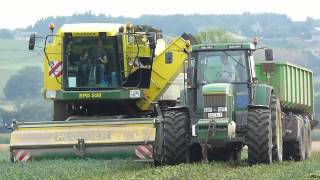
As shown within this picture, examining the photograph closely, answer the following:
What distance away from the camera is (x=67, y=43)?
1981cm

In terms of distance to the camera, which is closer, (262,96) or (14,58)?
(262,96)

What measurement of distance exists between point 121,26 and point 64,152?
150 inches

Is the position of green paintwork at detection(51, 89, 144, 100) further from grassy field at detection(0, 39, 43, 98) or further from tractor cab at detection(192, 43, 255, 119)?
grassy field at detection(0, 39, 43, 98)

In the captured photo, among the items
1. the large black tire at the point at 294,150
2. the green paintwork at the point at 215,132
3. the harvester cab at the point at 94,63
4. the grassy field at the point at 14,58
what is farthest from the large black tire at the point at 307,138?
the grassy field at the point at 14,58

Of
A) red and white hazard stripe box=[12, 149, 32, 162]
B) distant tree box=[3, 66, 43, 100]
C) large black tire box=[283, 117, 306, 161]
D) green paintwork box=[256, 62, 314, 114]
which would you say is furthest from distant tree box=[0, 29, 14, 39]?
red and white hazard stripe box=[12, 149, 32, 162]

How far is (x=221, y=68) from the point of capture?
1620 centimetres

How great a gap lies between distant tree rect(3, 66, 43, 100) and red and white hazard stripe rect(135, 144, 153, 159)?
10108 centimetres

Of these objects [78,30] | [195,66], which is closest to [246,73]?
[195,66]

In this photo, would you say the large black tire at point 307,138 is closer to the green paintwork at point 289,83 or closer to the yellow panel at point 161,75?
Answer: the green paintwork at point 289,83

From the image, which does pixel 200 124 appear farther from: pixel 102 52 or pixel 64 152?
pixel 102 52

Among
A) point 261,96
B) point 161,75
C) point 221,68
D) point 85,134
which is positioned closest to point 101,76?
point 161,75

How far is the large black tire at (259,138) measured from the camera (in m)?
15.2

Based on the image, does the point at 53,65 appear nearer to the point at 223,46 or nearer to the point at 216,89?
the point at 223,46

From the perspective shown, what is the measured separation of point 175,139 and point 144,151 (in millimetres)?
2243
